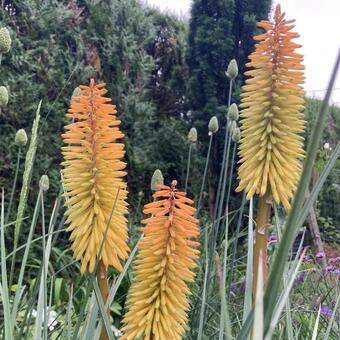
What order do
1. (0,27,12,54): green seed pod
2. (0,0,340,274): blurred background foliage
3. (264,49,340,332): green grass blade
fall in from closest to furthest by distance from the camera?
(264,49,340,332): green grass blade → (0,27,12,54): green seed pod → (0,0,340,274): blurred background foliage

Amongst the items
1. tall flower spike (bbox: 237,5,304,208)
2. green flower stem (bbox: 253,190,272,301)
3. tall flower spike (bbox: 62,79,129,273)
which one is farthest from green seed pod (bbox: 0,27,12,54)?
green flower stem (bbox: 253,190,272,301)

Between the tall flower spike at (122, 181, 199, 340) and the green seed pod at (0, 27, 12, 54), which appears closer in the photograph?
the tall flower spike at (122, 181, 199, 340)

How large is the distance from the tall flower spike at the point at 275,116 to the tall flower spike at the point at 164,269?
0.92 feet

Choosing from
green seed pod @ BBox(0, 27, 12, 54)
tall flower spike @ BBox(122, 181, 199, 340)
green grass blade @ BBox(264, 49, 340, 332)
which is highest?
green seed pod @ BBox(0, 27, 12, 54)

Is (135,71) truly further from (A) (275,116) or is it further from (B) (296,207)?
(B) (296,207)

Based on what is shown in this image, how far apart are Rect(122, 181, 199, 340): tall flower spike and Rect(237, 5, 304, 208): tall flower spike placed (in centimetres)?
28

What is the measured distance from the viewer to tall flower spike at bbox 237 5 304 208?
1414 mm

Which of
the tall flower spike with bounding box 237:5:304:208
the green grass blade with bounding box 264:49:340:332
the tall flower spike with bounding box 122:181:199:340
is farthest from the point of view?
the tall flower spike with bounding box 237:5:304:208

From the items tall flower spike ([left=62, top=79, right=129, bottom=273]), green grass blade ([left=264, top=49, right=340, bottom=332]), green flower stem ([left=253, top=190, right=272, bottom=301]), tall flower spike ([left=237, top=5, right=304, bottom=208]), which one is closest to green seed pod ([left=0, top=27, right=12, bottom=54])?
tall flower spike ([left=62, top=79, right=129, bottom=273])

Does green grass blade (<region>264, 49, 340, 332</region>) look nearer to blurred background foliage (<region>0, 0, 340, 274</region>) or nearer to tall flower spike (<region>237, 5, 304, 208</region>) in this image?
tall flower spike (<region>237, 5, 304, 208</region>)

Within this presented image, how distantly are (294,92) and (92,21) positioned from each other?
5.22m

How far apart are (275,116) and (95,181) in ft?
1.73

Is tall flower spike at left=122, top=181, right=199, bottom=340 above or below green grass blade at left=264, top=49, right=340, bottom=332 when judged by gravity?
below

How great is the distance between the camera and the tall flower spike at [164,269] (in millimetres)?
1184
